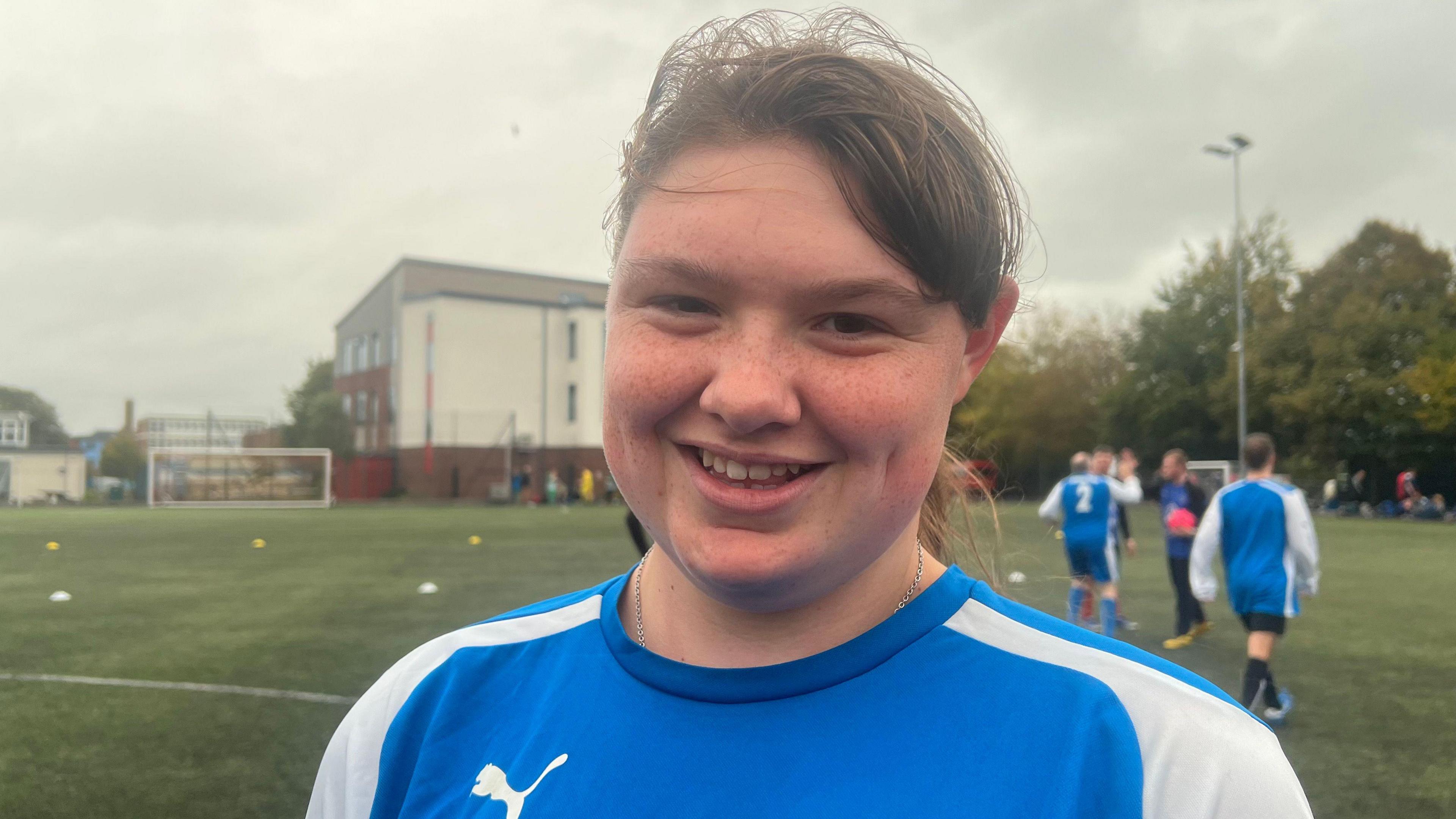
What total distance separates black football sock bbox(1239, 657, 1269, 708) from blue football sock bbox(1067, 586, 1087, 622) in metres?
3.06

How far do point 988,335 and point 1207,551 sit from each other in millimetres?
7157

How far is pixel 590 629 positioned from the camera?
1.45 m

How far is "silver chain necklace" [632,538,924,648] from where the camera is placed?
1342 millimetres

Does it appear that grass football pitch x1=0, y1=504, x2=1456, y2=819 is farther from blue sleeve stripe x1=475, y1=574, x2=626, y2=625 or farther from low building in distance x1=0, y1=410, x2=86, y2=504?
low building in distance x1=0, y1=410, x2=86, y2=504

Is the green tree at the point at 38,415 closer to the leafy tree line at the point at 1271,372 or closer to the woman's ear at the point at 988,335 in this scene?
the leafy tree line at the point at 1271,372

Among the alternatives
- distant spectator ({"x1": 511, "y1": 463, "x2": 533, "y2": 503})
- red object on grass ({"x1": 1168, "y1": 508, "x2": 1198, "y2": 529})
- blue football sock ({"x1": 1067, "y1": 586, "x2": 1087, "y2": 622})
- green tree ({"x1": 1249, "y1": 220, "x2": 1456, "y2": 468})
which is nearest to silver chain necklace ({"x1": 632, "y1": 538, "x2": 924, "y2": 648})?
blue football sock ({"x1": 1067, "y1": 586, "x2": 1087, "y2": 622})

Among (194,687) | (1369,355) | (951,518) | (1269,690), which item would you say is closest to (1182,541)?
(1269,690)

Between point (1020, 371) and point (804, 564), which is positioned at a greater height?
point (1020, 371)

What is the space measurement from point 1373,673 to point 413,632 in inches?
329

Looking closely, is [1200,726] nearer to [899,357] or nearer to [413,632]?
[899,357]

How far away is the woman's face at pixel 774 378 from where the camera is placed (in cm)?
108

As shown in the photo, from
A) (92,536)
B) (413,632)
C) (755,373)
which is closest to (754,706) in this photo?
(755,373)

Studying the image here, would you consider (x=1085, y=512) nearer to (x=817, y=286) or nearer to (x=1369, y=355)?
(x=817, y=286)

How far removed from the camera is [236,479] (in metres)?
41.2
